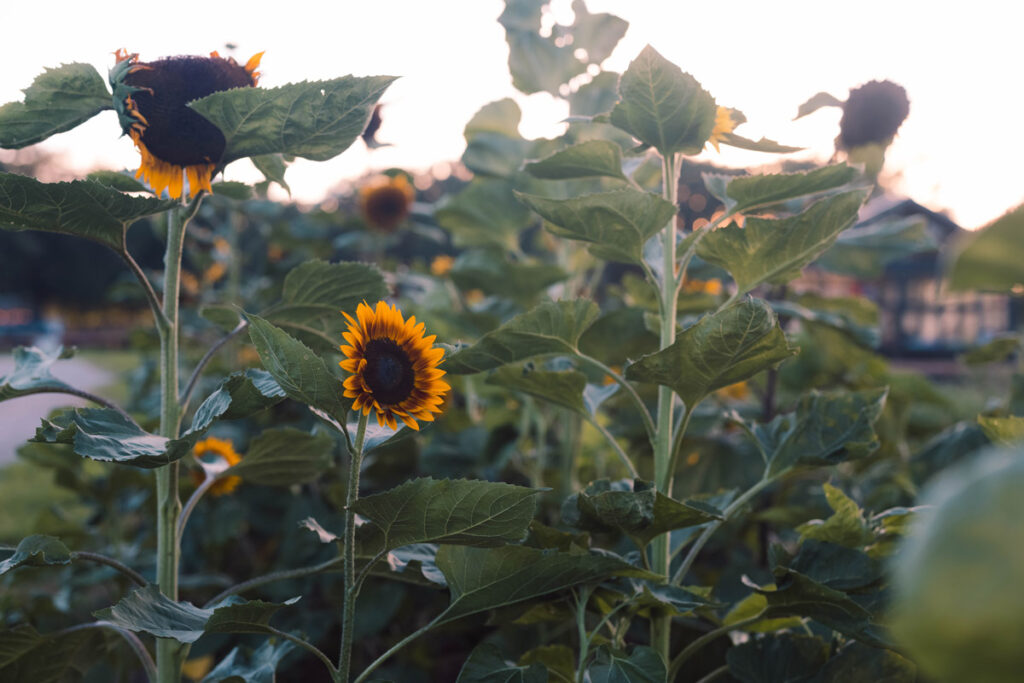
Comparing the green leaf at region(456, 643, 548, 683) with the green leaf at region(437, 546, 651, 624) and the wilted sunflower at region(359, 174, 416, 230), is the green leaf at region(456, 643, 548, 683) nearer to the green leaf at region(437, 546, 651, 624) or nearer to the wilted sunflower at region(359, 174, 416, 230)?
the green leaf at region(437, 546, 651, 624)

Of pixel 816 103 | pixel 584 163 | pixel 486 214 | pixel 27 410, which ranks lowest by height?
pixel 27 410

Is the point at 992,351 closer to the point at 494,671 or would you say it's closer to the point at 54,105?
the point at 494,671

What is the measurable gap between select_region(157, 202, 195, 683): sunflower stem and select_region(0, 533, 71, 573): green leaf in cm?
14

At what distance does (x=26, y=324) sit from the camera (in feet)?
90.4

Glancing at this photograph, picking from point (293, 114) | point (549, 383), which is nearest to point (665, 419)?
point (549, 383)

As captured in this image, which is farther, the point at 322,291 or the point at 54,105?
the point at 322,291

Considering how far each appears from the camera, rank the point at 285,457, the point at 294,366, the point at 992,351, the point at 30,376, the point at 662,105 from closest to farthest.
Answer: the point at 294,366 < the point at 662,105 < the point at 30,376 < the point at 285,457 < the point at 992,351

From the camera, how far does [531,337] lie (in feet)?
3.13

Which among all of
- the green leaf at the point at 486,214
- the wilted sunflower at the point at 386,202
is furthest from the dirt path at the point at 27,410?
the green leaf at the point at 486,214

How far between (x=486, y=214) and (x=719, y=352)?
111 cm

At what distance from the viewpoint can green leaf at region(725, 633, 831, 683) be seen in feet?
3.12

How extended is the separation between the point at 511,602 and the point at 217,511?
145cm

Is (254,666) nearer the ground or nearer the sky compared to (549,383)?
nearer the ground

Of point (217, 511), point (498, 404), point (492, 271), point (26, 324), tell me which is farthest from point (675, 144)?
point (26, 324)
